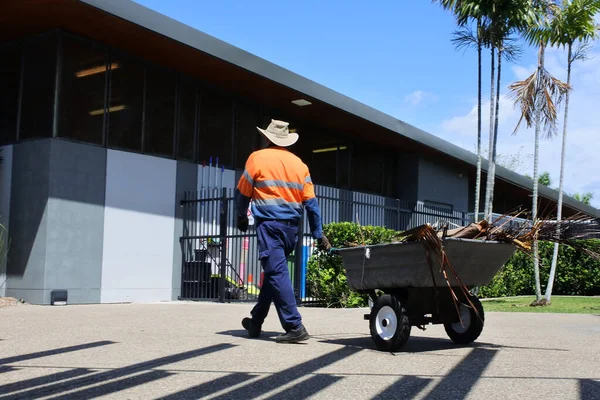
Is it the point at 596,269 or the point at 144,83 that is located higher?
the point at 144,83

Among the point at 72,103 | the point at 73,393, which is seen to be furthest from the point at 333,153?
A: the point at 73,393

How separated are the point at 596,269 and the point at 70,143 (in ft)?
45.6

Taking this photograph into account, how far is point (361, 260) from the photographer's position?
6328mm

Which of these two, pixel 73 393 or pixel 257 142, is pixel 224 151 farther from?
pixel 73 393

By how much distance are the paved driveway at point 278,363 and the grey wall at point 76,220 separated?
4.05 meters

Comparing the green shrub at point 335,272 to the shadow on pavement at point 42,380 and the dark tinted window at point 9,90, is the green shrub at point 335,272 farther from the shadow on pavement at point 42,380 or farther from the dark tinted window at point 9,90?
the shadow on pavement at point 42,380

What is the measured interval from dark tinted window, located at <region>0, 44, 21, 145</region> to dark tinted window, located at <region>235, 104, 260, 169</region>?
204 inches

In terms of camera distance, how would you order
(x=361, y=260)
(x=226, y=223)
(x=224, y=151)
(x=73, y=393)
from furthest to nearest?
(x=224, y=151), (x=226, y=223), (x=361, y=260), (x=73, y=393)

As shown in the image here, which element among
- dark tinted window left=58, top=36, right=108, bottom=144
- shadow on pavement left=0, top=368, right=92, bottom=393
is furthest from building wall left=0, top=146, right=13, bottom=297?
shadow on pavement left=0, top=368, right=92, bottom=393

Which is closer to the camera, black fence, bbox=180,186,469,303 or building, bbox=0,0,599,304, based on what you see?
building, bbox=0,0,599,304

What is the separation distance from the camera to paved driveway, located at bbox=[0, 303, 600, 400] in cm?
419

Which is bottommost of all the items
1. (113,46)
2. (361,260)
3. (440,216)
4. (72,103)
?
(361,260)

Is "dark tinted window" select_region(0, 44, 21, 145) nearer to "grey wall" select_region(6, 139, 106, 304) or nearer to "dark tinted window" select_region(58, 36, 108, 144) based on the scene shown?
"grey wall" select_region(6, 139, 106, 304)

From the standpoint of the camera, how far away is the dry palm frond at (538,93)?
529 inches
